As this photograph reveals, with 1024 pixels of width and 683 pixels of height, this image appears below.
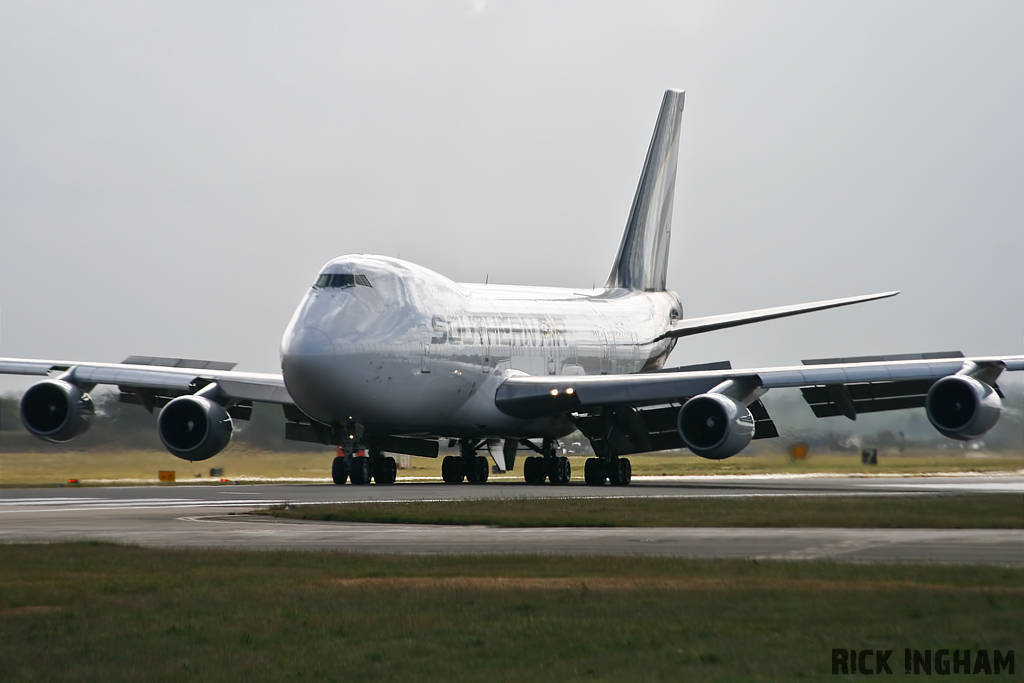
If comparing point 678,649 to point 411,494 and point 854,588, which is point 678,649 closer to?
point 854,588

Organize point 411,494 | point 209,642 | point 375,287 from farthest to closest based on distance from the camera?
point 375,287 → point 411,494 → point 209,642

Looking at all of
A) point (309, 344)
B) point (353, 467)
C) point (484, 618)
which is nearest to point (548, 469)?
point (353, 467)

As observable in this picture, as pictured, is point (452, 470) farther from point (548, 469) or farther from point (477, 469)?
point (548, 469)

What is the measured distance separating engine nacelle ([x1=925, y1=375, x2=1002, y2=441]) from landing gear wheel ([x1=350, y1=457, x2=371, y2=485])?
38.9ft

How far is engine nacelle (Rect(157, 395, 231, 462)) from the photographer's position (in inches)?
1211

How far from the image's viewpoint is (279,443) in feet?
117

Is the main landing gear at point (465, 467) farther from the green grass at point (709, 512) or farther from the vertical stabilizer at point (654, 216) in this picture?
the green grass at point (709, 512)

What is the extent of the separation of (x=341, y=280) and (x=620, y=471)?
27.6 feet

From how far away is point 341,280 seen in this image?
30109 mm

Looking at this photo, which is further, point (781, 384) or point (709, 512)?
point (781, 384)

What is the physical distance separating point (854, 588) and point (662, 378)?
2106 centimetres

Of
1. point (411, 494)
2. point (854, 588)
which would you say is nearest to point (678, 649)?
point (854, 588)

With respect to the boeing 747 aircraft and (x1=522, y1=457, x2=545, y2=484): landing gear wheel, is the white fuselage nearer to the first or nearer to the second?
the boeing 747 aircraft

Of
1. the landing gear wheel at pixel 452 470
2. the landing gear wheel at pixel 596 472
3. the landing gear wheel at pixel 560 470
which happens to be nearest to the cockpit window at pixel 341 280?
the landing gear wheel at pixel 452 470
